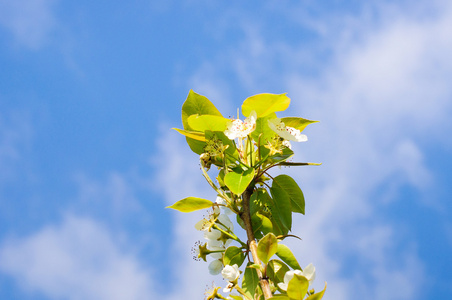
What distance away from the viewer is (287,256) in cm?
161

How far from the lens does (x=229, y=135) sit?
1.71 metres

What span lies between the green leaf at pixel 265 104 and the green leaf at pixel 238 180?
0.93 feet

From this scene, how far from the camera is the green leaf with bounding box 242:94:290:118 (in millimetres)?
1753

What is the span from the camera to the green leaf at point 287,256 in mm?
1599

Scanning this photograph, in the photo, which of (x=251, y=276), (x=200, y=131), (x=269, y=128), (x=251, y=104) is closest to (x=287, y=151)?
(x=269, y=128)

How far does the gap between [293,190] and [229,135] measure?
1.30 feet

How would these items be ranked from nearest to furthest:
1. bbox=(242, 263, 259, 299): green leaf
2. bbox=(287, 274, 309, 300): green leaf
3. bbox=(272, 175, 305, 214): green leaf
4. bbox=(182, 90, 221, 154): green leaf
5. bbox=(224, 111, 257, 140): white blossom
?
bbox=(287, 274, 309, 300): green leaf
bbox=(242, 263, 259, 299): green leaf
bbox=(224, 111, 257, 140): white blossom
bbox=(272, 175, 305, 214): green leaf
bbox=(182, 90, 221, 154): green leaf

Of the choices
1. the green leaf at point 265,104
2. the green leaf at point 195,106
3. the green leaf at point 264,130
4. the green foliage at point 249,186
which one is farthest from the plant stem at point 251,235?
the green leaf at point 195,106

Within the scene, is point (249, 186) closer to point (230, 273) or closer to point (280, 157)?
point (280, 157)

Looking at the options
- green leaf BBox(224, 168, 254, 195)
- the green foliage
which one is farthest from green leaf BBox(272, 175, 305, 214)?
green leaf BBox(224, 168, 254, 195)

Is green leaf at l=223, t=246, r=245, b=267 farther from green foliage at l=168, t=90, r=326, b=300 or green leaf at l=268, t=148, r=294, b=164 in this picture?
green leaf at l=268, t=148, r=294, b=164

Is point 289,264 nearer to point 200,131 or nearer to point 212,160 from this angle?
point 212,160

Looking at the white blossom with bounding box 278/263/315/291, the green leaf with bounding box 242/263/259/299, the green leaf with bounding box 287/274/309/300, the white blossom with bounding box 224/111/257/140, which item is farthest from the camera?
the white blossom with bounding box 224/111/257/140

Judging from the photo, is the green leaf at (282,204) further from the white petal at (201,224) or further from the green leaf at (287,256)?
the white petal at (201,224)
